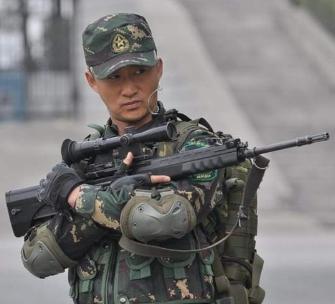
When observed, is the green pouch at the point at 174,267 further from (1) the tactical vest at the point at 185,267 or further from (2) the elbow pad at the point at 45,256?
(2) the elbow pad at the point at 45,256

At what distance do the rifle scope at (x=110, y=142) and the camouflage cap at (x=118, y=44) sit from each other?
19 cm

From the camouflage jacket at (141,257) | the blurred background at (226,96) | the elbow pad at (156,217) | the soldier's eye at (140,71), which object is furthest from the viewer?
the blurred background at (226,96)

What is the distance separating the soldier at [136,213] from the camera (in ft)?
8.43

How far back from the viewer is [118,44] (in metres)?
2.70

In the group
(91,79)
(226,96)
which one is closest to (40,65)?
(226,96)

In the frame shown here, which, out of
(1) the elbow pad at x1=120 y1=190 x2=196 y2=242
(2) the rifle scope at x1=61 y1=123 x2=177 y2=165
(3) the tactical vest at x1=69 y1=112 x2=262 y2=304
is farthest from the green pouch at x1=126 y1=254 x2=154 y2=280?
(2) the rifle scope at x1=61 y1=123 x2=177 y2=165

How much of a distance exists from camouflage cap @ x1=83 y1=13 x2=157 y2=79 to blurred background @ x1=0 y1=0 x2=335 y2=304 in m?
4.95

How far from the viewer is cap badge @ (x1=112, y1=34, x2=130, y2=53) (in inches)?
106

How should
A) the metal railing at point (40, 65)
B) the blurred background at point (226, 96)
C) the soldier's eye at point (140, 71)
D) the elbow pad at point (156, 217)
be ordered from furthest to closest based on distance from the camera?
the metal railing at point (40, 65) < the blurred background at point (226, 96) < the soldier's eye at point (140, 71) < the elbow pad at point (156, 217)

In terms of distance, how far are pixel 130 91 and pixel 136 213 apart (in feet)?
1.26

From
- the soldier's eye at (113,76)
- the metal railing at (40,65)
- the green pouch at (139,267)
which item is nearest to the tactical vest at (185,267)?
the green pouch at (139,267)

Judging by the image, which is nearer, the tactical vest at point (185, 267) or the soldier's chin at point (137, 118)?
the tactical vest at point (185, 267)

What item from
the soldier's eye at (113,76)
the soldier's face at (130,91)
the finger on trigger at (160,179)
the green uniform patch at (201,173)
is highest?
the soldier's eye at (113,76)

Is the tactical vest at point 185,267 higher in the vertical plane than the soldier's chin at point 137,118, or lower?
lower
